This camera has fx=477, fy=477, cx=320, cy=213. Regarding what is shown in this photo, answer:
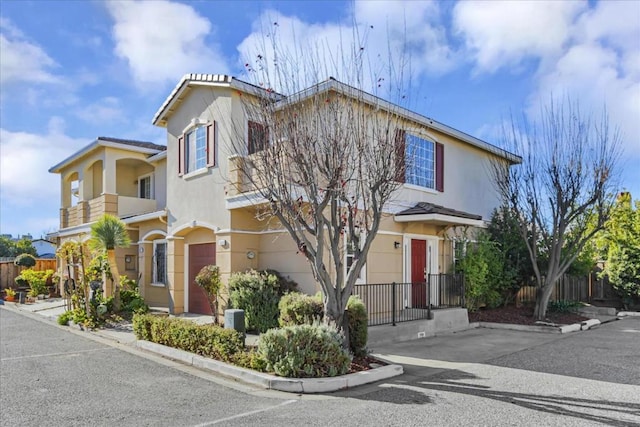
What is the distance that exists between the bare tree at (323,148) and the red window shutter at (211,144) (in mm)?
4755

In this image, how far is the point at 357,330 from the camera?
9008 millimetres

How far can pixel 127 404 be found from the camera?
6543 mm

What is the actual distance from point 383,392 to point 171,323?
16.5ft

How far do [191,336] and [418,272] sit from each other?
7820 mm

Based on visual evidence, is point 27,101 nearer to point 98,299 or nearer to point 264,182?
point 98,299

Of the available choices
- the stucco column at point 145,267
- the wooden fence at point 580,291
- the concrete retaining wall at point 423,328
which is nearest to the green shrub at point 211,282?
the concrete retaining wall at point 423,328

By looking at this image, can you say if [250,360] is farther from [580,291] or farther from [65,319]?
[580,291]

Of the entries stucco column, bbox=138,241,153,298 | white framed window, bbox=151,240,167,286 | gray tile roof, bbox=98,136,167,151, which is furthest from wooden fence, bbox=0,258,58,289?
white framed window, bbox=151,240,167,286

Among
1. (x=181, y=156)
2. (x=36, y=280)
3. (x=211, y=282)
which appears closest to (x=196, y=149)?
(x=181, y=156)

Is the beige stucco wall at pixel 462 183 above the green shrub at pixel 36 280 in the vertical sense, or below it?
above

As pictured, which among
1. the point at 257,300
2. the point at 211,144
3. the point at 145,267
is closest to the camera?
the point at 257,300

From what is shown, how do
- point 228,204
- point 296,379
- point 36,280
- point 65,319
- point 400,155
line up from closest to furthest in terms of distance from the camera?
point 296,379 → point 400,155 → point 228,204 → point 65,319 → point 36,280

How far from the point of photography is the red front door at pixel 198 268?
14.4 meters

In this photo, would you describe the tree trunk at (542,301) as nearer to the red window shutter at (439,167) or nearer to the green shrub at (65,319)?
the red window shutter at (439,167)
